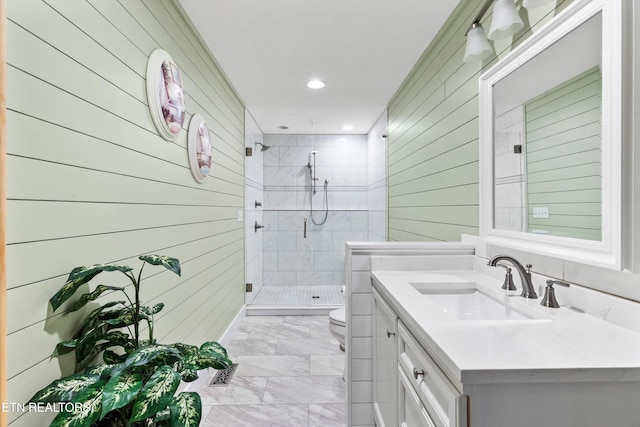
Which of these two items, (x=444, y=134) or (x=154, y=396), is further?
(x=444, y=134)

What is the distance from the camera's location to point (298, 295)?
4.27 metres

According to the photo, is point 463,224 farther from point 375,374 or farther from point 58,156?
point 58,156

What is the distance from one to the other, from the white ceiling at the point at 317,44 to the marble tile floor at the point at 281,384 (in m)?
2.43

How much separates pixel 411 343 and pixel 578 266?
2.00ft

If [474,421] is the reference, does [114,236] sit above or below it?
above

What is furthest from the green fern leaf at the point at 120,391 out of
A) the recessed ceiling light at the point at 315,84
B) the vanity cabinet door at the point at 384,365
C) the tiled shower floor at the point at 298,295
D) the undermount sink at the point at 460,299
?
the tiled shower floor at the point at 298,295

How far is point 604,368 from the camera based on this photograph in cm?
67

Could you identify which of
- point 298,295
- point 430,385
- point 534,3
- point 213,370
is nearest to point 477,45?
point 534,3

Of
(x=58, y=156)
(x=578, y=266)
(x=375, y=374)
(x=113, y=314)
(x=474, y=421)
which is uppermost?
(x=58, y=156)

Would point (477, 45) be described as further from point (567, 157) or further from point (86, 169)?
point (86, 169)

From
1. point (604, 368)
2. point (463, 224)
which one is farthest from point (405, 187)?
point (604, 368)

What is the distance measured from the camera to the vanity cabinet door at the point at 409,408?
3.10 ft

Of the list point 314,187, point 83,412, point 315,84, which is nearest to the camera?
point 83,412

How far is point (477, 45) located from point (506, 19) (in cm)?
22
